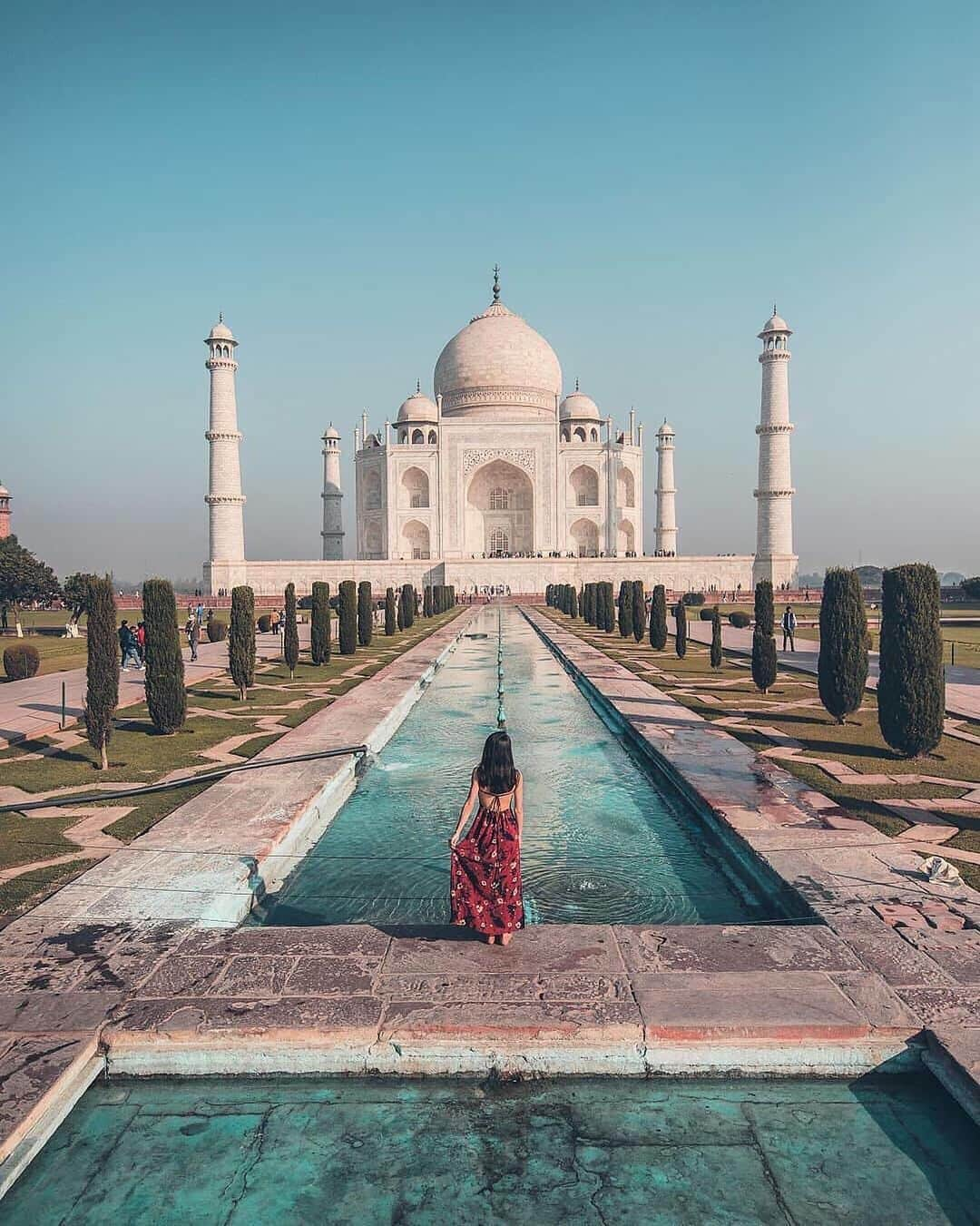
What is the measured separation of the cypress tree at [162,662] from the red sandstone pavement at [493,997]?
400 cm

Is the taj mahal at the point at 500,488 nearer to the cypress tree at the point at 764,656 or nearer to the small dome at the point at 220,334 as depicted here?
the small dome at the point at 220,334

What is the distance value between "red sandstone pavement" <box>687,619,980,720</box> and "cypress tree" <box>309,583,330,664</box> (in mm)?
6359

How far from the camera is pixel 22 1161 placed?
77.9 inches

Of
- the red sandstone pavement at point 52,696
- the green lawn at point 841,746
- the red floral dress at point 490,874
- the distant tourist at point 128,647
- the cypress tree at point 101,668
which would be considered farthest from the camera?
the distant tourist at point 128,647

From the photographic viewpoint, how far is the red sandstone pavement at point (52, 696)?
7492mm

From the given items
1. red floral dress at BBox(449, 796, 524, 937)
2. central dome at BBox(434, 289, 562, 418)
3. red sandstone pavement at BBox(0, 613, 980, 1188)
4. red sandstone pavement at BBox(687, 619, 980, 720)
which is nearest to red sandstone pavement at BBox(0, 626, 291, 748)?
red sandstone pavement at BBox(0, 613, 980, 1188)

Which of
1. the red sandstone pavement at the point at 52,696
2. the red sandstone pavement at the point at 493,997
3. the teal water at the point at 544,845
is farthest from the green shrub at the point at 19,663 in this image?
the red sandstone pavement at the point at 493,997

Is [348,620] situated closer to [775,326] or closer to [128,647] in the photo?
[128,647]

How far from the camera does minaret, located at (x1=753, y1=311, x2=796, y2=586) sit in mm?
33531

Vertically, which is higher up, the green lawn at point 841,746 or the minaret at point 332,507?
the minaret at point 332,507

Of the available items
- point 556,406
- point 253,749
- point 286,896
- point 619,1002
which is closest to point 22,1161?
point 619,1002

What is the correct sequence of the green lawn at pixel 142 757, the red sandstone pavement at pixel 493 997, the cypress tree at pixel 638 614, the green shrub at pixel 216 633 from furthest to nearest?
the green shrub at pixel 216 633, the cypress tree at pixel 638 614, the green lawn at pixel 142 757, the red sandstone pavement at pixel 493 997

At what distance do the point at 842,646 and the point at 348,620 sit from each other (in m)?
8.41

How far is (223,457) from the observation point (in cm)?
3372
